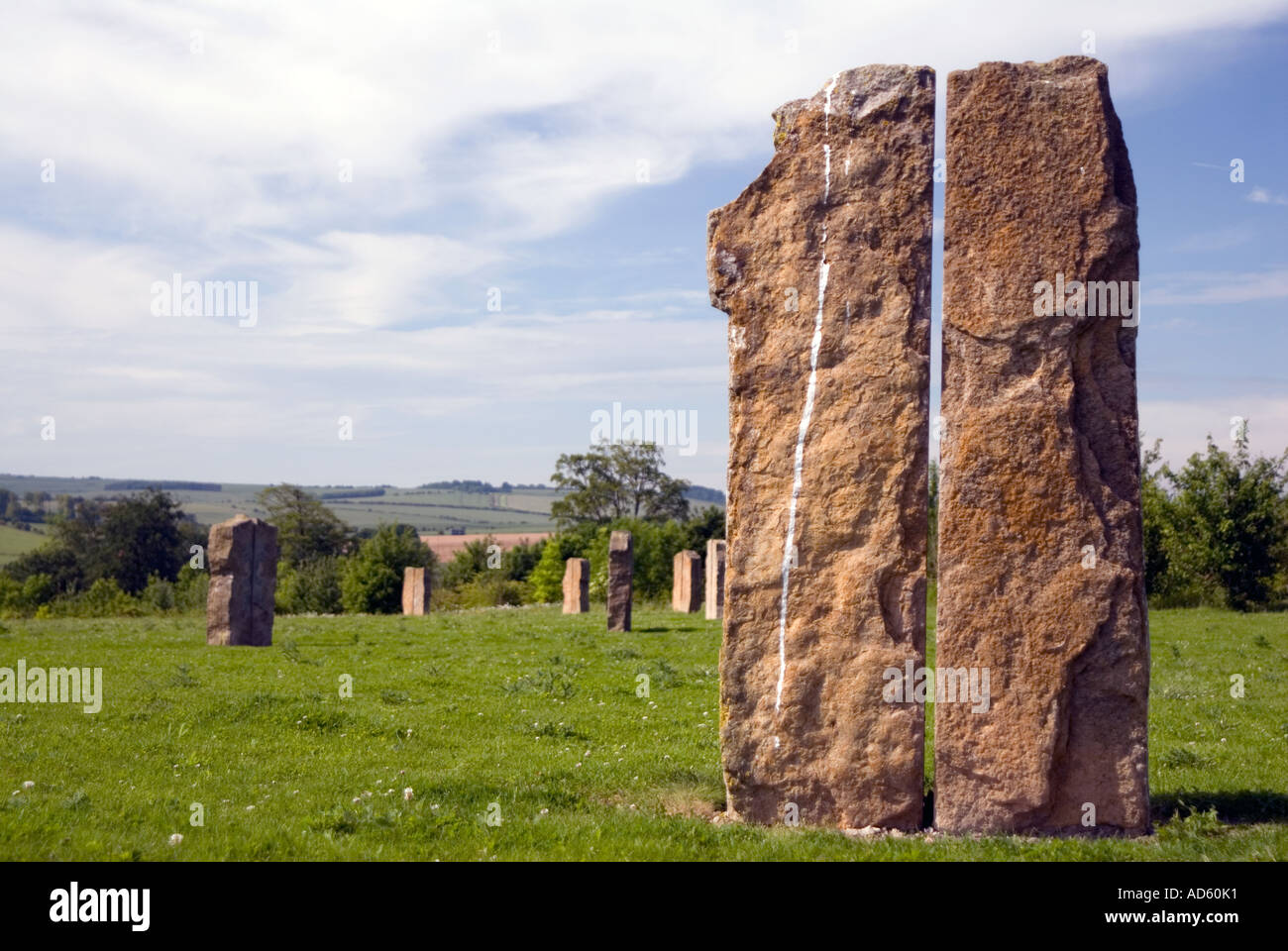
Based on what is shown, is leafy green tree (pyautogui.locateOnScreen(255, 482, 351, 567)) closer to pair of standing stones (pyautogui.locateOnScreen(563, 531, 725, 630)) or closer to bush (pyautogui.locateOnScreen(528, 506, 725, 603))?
bush (pyautogui.locateOnScreen(528, 506, 725, 603))

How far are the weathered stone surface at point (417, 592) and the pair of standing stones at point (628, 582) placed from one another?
16.5 feet

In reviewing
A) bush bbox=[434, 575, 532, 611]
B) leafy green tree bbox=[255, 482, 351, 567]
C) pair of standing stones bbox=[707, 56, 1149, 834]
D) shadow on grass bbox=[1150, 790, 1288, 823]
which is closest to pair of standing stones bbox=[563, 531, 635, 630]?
shadow on grass bbox=[1150, 790, 1288, 823]

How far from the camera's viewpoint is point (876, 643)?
7.52 metres

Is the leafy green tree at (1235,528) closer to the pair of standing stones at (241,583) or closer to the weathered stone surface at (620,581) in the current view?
the weathered stone surface at (620,581)

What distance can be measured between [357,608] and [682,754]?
40.3m

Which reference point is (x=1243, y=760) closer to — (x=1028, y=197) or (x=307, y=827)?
(x=1028, y=197)

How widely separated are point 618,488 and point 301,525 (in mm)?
22494

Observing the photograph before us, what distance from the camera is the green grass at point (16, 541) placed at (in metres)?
81.5

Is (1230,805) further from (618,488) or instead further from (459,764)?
(618,488)

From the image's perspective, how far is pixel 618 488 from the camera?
7775cm

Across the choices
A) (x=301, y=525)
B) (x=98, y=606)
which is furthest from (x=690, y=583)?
(x=301, y=525)

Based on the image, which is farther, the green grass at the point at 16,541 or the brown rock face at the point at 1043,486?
the green grass at the point at 16,541

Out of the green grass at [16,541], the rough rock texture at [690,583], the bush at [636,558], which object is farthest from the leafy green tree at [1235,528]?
the green grass at [16,541]

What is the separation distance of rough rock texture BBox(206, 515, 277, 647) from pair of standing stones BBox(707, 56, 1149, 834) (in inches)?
585
